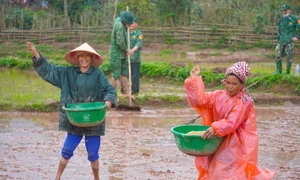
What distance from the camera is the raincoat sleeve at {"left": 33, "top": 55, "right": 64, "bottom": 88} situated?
6082 millimetres

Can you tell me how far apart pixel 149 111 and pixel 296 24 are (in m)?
5.00

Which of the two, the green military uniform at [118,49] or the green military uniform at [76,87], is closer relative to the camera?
the green military uniform at [76,87]

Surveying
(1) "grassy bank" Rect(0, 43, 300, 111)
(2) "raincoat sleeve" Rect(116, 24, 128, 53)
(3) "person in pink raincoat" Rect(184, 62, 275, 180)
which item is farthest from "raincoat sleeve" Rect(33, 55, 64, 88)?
(2) "raincoat sleeve" Rect(116, 24, 128, 53)

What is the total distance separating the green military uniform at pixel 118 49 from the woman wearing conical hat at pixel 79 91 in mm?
5666

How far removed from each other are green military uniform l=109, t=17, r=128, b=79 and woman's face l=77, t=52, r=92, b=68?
18.4 feet

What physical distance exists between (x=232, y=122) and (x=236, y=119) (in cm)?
6

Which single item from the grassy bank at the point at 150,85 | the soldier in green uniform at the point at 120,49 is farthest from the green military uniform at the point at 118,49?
the grassy bank at the point at 150,85

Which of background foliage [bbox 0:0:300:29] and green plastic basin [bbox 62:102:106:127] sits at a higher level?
background foliage [bbox 0:0:300:29]

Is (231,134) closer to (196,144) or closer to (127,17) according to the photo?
(196,144)

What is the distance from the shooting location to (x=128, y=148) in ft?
27.1

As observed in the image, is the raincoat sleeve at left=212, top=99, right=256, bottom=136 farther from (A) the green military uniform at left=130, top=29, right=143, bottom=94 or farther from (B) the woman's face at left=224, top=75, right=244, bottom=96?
(A) the green military uniform at left=130, top=29, right=143, bottom=94

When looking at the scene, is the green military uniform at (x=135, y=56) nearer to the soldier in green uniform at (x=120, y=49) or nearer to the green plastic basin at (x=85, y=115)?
the soldier in green uniform at (x=120, y=49)

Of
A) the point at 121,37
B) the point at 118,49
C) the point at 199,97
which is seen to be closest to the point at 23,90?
the point at 118,49

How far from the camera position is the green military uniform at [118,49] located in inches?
468
